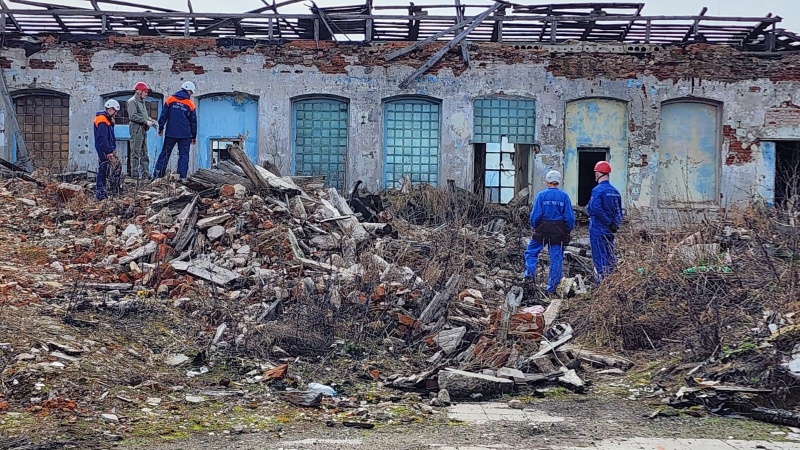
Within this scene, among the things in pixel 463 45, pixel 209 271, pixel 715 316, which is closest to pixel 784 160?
pixel 463 45

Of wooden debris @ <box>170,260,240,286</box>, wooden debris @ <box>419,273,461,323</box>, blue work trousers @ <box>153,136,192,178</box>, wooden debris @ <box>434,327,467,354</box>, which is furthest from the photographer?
blue work trousers @ <box>153,136,192,178</box>

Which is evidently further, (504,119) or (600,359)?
(504,119)

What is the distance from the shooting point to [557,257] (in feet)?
36.9

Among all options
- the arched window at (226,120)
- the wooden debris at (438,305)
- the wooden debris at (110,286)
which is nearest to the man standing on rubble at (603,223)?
the wooden debris at (438,305)

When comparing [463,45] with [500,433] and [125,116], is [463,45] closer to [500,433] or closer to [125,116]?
[125,116]

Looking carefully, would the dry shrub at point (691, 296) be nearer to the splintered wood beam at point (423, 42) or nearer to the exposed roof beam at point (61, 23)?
the splintered wood beam at point (423, 42)

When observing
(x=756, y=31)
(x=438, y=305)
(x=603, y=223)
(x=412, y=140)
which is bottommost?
(x=438, y=305)

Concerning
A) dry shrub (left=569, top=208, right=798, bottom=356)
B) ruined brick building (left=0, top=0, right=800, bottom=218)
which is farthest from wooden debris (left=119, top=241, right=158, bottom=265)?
ruined brick building (left=0, top=0, right=800, bottom=218)

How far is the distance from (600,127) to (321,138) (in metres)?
6.07

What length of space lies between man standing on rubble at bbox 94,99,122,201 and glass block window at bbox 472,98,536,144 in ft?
25.3

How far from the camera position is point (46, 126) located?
18.2 m

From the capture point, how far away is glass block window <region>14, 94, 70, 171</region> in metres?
18.1

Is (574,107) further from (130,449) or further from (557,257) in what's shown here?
(130,449)

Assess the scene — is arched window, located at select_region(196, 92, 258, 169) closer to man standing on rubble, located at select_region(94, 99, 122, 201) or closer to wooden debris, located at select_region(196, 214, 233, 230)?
man standing on rubble, located at select_region(94, 99, 122, 201)
